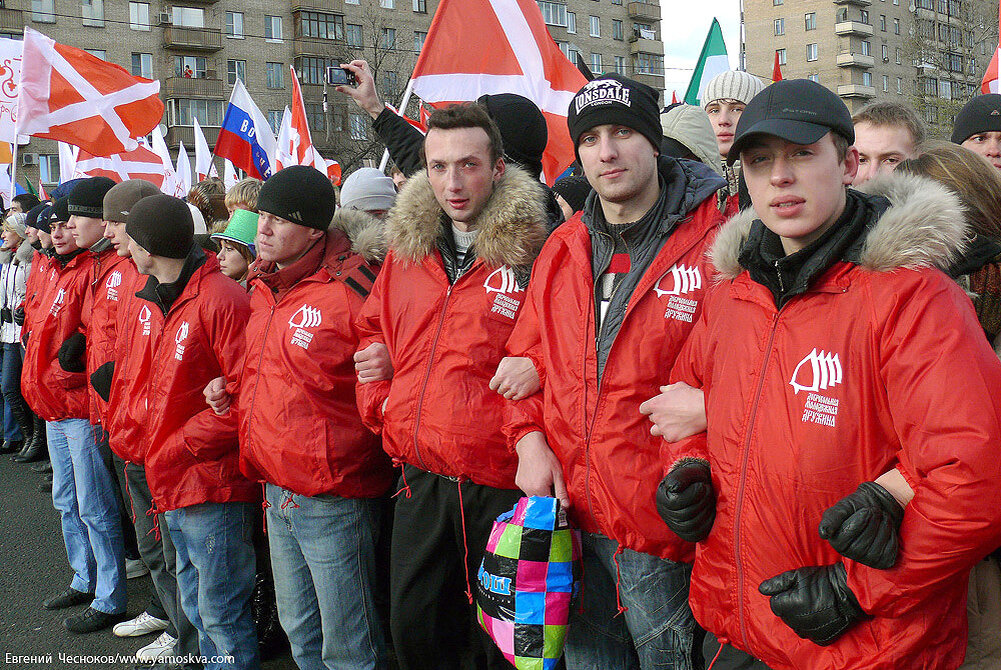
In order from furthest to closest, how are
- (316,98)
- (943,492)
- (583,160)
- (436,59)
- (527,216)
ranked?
(316,98)
(436,59)
(527,216)
(583,160)
(943,492)

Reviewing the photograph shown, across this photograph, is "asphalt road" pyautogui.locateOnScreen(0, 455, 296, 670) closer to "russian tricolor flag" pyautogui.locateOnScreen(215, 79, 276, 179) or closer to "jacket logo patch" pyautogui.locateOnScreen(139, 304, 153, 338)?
"jacket logo patch" pyautogui.locateOnScreen(139, 304, 153, 338)

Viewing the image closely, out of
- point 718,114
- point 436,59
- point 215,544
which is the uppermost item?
point 436,59

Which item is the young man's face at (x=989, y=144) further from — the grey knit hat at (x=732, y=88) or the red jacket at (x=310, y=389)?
the red jacket at (x=310, y=389)

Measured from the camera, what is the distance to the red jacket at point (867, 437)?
6.00 feet

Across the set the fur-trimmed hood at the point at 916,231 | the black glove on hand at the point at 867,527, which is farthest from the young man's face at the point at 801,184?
the black glove on hand at the point at 867,527

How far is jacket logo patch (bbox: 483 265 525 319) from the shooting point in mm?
3252

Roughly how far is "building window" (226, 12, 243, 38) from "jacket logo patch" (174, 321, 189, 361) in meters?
47.7

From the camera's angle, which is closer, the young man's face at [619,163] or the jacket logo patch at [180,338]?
the young man's face at [619,163]

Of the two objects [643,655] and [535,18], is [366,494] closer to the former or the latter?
[643,655]

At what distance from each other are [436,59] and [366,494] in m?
3.06

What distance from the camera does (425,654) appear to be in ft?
11.3

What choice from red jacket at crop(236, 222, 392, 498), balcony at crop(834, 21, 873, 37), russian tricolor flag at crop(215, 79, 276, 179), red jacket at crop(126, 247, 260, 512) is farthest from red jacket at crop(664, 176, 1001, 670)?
balcony at crop(834, 21, 873, 37)

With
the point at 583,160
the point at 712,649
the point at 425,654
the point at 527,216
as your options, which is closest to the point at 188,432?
the point at 425,654

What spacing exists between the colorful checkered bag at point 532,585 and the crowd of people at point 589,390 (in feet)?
0.49
